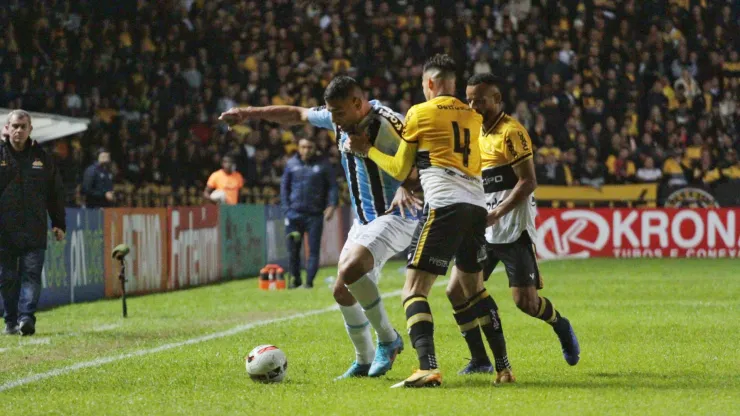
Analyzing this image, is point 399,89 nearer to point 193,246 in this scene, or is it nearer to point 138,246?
point 193,246

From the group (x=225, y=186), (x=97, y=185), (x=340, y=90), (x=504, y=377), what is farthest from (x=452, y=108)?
(x=225, y=186)

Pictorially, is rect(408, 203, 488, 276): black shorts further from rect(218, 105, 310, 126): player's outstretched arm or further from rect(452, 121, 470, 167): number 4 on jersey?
rect(218, 105, 310, 126): player's outstretched arm

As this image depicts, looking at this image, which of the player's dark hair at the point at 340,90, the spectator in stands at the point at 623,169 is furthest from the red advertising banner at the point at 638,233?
the player's dark hair at the point at 340,90

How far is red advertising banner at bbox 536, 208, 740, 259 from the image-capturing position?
89.2 ft

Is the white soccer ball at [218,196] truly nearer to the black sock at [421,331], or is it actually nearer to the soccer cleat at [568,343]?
the soccer cleat at [568,343]

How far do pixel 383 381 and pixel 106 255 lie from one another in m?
10.0

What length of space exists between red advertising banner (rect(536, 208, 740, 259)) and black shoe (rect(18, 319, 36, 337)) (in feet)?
54.6

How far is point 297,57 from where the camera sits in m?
32.3

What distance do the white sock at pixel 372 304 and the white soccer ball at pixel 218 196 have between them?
1439cm

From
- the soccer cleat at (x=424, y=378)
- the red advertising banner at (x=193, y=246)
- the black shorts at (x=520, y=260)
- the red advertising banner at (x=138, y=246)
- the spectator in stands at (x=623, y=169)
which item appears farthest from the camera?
the spectator in stands at (x=623, y=169)

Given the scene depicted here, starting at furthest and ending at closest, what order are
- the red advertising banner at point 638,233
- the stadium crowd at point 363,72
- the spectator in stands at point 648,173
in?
the spectator in stands at point 648,173 < the stadium crowd at point 363,72 < the red advertising banner at point 638,233

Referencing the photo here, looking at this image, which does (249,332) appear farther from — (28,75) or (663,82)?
(663,82)

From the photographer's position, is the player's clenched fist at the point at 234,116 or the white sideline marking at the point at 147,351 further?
the white sideline marking at the point at 147,351

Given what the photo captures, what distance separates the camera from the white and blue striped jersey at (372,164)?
863 centimetres
